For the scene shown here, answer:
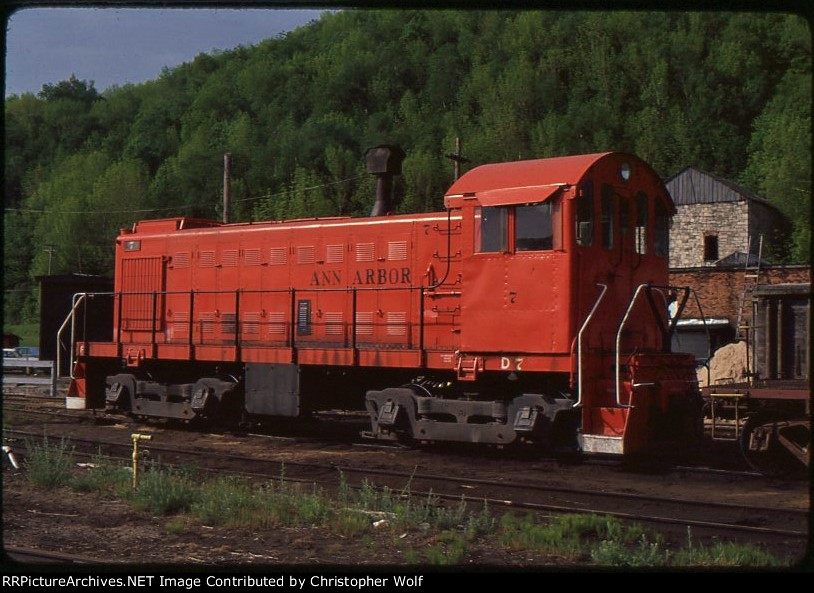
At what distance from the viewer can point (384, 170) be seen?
14.6 meters

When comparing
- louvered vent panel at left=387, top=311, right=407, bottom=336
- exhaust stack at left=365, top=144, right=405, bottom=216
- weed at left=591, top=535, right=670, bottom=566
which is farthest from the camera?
exhaust stack at left=365, top=144, right=405, bottom=216

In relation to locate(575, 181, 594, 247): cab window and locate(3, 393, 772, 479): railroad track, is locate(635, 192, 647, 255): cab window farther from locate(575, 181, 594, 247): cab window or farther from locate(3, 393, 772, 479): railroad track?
locate(3, 393, 772, 479): railroad track

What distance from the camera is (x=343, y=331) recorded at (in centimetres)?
1394

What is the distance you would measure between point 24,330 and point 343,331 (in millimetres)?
50636

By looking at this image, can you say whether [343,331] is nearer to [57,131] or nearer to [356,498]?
[356,498]

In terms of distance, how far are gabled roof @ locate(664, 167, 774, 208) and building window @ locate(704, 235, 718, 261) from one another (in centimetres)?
218

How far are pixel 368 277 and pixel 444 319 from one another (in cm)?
174

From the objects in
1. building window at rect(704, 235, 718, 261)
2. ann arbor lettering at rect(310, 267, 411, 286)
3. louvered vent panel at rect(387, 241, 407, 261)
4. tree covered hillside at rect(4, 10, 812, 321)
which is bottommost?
ann arbor lettering at rect(310, 267, 411, 286)

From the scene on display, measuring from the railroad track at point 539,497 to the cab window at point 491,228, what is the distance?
3281mm

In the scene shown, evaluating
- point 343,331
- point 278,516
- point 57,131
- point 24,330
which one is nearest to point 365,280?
point 343,331

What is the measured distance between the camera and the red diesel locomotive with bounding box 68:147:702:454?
1123 cm

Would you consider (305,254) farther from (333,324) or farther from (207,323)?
(207,323)

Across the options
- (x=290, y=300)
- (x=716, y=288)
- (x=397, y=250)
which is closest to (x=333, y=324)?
(x=290, y=300)

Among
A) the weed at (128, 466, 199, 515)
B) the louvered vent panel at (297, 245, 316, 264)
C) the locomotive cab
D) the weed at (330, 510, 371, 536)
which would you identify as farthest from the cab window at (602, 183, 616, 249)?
the weed at (128, 466, 199, 515)
